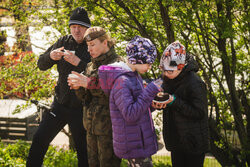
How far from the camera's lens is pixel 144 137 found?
7.62ft

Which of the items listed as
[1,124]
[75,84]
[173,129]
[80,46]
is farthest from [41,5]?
[1,124]

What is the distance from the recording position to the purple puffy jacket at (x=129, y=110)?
2188 mm

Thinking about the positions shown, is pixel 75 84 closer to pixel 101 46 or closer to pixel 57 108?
pixel 101 46

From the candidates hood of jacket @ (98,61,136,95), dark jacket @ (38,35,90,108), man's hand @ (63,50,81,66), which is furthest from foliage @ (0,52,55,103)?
hood of jacket @ (98,61,136,95)

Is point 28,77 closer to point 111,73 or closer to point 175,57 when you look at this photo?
point 111,73

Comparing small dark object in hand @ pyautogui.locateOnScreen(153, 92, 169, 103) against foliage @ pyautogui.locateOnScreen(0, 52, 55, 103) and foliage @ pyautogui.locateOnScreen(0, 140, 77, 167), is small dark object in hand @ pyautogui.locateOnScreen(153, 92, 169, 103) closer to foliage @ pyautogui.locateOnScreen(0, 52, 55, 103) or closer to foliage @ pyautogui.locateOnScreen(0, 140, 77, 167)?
foliage @ pyautogui.locateOnScreen(0, 140, 77, 167)

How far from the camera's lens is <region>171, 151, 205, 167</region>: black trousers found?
8.44 feet

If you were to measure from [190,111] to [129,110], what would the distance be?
0.59m

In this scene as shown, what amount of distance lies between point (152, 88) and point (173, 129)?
66 centimetres

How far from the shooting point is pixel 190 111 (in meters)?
2.41

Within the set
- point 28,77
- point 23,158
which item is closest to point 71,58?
point 23,158

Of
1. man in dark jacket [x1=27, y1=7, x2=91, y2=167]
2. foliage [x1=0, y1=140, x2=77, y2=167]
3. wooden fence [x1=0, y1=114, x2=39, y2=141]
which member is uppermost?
man in dark jacket [x1=27, y1=7, x2=91, y2=167]

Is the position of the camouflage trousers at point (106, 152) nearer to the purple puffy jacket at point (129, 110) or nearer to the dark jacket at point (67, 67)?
the purple puffy jacket at point (129, 110)

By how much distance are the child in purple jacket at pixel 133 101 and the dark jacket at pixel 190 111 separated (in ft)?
0.98
